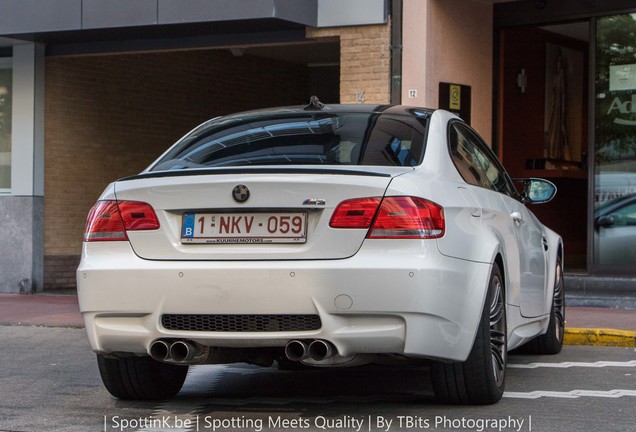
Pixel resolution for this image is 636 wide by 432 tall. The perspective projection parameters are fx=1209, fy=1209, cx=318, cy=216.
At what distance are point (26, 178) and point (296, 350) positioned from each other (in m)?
12.0

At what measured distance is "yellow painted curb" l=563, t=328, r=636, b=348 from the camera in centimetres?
979

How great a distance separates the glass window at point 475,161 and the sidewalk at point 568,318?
8.43ft

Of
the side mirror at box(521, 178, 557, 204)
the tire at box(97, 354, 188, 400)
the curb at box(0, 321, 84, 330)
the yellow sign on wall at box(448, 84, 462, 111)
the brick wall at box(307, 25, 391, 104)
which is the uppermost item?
the brick wall at box(307, 25, 391, 104)

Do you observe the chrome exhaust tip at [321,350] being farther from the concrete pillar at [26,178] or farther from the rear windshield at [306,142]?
the concrete pillar at [26,178]

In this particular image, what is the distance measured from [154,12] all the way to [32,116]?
3.28 metres

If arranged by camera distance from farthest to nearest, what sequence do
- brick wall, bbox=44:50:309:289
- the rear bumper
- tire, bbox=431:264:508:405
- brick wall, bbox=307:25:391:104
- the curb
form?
1. brick wall, bbox=44:50:309:289
2. brick wall, bbox=307:25:391:104
3. the curb
4. tire, bbox=431:264:508:405
5. the rear bumper

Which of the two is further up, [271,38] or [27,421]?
[271,38]

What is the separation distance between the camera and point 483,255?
19.9 ft

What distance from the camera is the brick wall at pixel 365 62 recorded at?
562 inches

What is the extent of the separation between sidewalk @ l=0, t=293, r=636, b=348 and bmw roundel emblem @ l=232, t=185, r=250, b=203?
→ 5.02 metres

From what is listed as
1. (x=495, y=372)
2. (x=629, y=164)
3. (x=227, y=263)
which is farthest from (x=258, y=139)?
(x=629, y=164)

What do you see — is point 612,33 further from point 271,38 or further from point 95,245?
point 95,245

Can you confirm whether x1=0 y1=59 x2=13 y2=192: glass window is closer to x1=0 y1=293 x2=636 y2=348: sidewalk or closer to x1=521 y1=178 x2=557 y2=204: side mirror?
x1=0 y1=293 x2=636 y2=348: sidewalk

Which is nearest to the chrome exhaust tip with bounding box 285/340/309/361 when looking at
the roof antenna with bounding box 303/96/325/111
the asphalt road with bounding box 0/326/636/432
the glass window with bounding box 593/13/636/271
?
the asphalt road with bounding box 0/326/636/432
